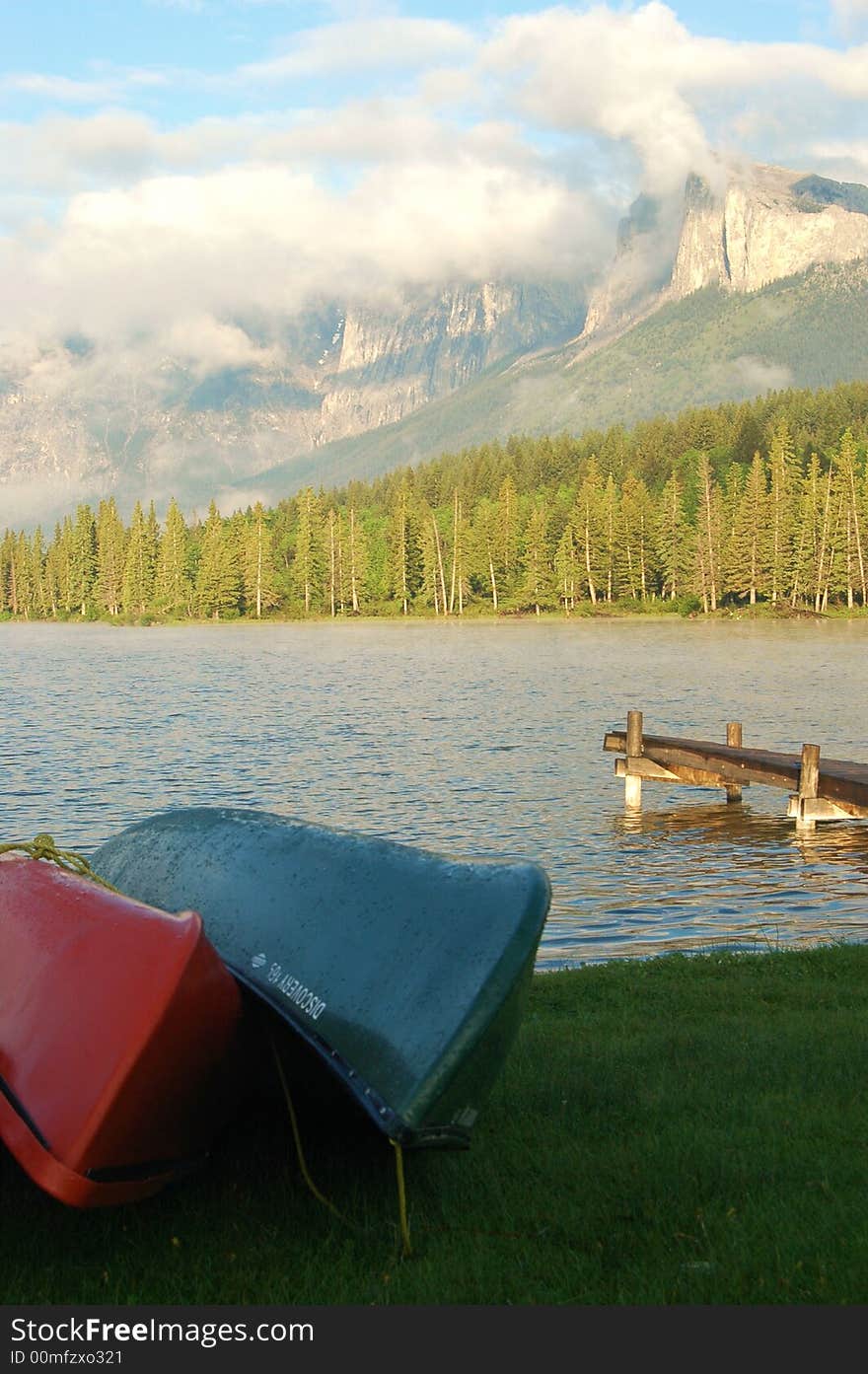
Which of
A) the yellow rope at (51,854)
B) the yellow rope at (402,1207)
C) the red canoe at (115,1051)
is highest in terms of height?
the yellow rope at (51,854)

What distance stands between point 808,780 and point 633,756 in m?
4.00

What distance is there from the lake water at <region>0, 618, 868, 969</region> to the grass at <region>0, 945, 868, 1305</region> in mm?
4967

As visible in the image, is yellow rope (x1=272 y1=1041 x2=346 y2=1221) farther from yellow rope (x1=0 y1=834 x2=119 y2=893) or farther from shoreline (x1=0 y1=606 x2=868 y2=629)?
shoreline (x1=0 y1=606 x2=868 y2=629)

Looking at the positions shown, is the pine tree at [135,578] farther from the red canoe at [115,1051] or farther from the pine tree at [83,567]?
the red canoe at [115,1051]

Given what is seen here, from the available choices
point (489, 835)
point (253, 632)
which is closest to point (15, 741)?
point (489, 835)

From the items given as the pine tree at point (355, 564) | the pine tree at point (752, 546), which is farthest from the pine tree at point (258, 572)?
the pine tree at point (752, 546)

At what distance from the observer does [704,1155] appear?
598 cm

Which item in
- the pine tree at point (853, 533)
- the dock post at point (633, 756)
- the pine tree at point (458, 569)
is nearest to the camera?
the dock post at point (633, 756)

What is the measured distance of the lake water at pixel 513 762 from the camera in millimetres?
15125

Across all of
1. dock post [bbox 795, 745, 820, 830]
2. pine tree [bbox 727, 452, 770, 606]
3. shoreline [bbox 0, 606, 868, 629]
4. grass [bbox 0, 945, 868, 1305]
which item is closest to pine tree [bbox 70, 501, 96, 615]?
shoreline [bbox 0, 606, 868, 629]

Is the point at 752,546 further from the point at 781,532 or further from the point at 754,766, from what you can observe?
the point at 754,766

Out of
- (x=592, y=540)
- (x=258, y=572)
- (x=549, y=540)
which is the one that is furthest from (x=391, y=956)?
(x=258, y=572)

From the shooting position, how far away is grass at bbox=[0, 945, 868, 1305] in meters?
4.87

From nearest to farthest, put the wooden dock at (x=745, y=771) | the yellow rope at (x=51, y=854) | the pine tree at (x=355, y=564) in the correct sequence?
1. the yellow rope at (x=51, y=854)
2. the wooden dock at (x=745, y=771)
3. the pine tree at (x=355, y=564)
